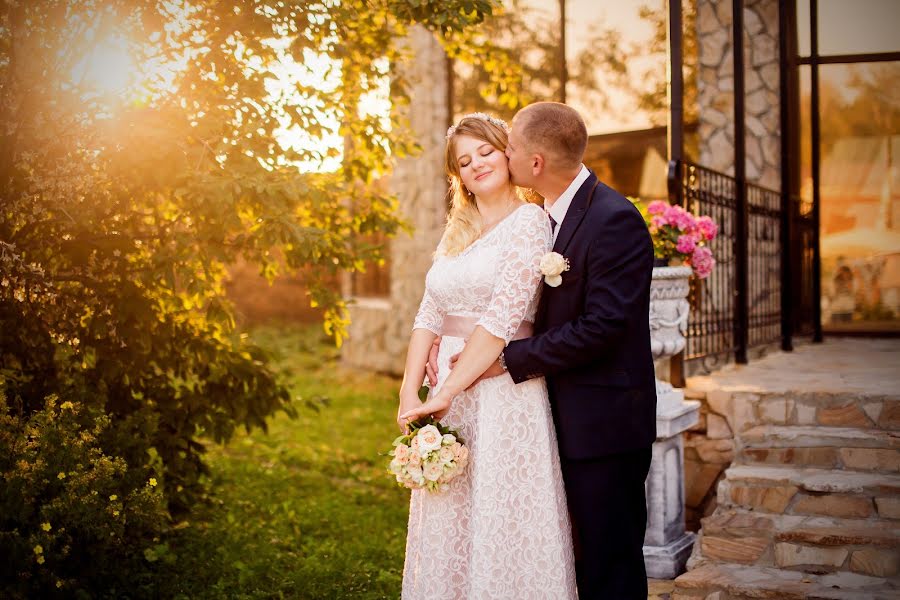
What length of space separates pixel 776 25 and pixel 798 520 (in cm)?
569

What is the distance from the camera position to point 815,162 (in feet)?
28.8

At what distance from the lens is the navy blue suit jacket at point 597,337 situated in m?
2.81

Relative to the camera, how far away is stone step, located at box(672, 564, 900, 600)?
3.68 metres

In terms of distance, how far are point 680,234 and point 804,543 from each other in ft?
5.91

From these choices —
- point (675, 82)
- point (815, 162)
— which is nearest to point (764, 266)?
point (815, 162)

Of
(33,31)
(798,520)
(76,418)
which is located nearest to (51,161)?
(33,31)

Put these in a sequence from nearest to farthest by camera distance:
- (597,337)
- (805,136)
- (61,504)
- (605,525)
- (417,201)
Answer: (597,337), (605,525), (61,504), (805,136), (417,201)

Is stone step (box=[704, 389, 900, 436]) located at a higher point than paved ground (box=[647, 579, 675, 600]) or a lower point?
higher

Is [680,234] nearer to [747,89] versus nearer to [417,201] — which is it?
[747,89]

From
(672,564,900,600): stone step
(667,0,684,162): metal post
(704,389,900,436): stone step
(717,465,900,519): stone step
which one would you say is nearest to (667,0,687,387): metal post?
(667,0,684,162): metal post

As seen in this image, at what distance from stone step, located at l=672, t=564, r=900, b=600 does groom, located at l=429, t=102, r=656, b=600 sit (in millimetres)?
1028

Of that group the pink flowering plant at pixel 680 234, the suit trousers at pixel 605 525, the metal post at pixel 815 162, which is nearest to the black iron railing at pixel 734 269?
the pink flowering plant at pixel 680 234

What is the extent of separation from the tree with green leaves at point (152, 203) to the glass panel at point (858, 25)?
5567 mm

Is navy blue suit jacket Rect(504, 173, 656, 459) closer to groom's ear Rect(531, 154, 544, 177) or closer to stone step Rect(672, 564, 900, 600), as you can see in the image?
groom's ear Rect(531, 154, 544, 177)
